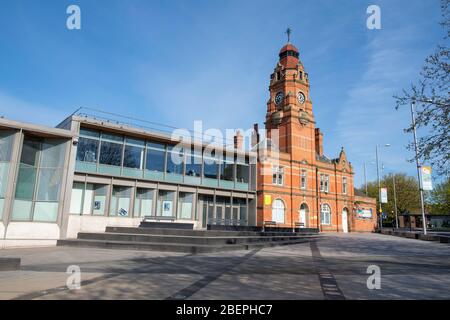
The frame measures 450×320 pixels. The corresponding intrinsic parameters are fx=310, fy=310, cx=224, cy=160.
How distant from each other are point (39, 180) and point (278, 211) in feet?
77.3

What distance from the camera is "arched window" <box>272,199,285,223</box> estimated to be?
33.4 meters

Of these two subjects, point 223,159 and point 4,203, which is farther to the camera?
point 223,159

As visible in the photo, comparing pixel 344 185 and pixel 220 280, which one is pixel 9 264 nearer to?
pixel 220 280

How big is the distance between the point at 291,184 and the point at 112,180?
69.1 feet

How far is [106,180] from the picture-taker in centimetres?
2131

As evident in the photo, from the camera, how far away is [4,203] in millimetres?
16016

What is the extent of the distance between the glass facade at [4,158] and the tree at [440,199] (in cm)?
6534

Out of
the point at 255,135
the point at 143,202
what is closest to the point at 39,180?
the point at 143,202

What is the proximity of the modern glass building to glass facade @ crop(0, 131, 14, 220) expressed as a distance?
44mm

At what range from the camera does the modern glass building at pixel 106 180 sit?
1659cm

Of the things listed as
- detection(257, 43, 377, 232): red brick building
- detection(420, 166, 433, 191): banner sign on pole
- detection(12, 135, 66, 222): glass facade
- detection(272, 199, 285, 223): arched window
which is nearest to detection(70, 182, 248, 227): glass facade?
detection(12, 135, 66, 222): glass facade
